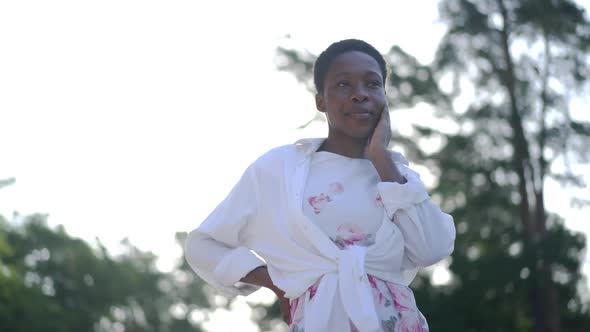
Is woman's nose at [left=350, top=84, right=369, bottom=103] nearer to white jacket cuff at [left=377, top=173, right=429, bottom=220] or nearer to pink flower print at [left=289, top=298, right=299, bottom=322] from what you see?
white jacket cuff at [left=377, top=173, right=429, bottom=220]

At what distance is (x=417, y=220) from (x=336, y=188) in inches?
11.8

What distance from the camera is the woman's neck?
4.32 m

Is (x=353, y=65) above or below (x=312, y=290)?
above

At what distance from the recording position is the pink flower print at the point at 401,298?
13.1 ft

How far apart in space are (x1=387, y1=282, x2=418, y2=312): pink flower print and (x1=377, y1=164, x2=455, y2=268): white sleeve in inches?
4.5

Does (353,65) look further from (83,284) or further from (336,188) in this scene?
(83,284)

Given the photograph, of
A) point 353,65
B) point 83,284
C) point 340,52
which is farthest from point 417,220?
point 83,284

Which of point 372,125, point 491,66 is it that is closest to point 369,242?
point 372,125

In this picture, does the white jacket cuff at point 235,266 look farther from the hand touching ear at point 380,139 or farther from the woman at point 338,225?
the hand touching ear at point 380,139

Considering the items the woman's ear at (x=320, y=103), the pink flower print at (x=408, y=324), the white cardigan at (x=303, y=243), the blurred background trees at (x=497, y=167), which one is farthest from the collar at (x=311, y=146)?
the blurred background trees at (x=497, y=167)

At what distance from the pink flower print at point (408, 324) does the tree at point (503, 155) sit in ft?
66.7

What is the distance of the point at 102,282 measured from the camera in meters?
31.9

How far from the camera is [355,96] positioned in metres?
4.22

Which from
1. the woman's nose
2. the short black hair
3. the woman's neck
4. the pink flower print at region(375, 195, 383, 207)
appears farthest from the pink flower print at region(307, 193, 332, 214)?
the short black hair
